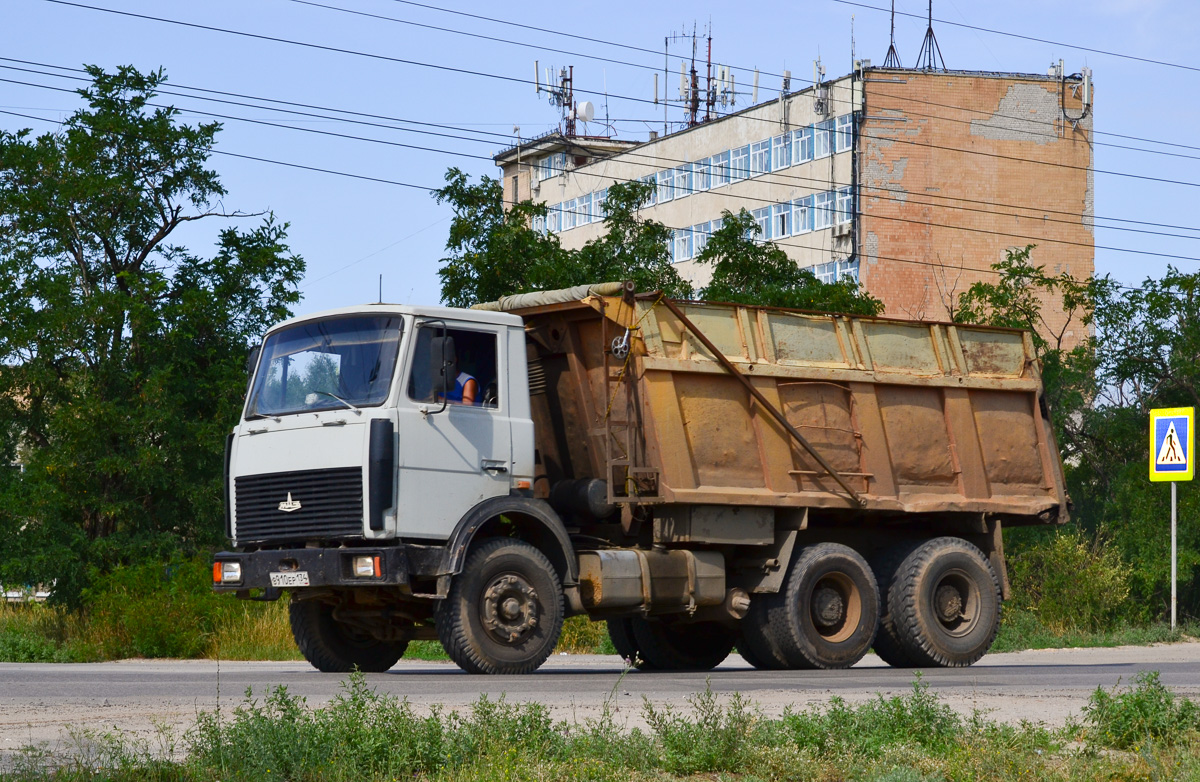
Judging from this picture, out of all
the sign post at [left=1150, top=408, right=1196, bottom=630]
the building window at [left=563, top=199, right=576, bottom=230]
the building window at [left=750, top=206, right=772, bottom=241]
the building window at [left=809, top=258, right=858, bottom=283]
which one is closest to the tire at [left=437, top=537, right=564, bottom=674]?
the sign post at [left=1150, top=408, right=1196, bottom=630]

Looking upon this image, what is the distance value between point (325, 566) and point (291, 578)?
362 mm

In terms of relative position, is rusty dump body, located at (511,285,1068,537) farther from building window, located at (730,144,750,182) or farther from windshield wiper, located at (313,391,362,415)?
building window, located at (730,144,750,182)

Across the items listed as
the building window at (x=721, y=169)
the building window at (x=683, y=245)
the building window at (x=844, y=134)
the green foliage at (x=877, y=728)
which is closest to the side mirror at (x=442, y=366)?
the green foliage at (x=877, y=728)

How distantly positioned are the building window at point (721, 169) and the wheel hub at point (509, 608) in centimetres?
5403

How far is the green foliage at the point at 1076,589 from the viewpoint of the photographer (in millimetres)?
20734

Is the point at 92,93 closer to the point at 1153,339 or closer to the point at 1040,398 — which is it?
the point at 1040,398

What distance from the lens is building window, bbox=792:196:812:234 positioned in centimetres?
5894

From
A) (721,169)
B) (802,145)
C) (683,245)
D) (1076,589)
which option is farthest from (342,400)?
(683,245)

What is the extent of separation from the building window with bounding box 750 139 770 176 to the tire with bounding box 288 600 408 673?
51.4 m

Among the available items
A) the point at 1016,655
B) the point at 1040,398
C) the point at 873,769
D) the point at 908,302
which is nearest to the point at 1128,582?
the point at 1016,655

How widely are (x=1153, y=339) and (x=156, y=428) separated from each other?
1807 centimetres

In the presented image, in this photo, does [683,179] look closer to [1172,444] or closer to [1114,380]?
[1114,380]

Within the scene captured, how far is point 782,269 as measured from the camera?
98.8 feet

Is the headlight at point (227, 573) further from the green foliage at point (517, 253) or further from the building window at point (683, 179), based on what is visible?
the building window at point (683, 179)
